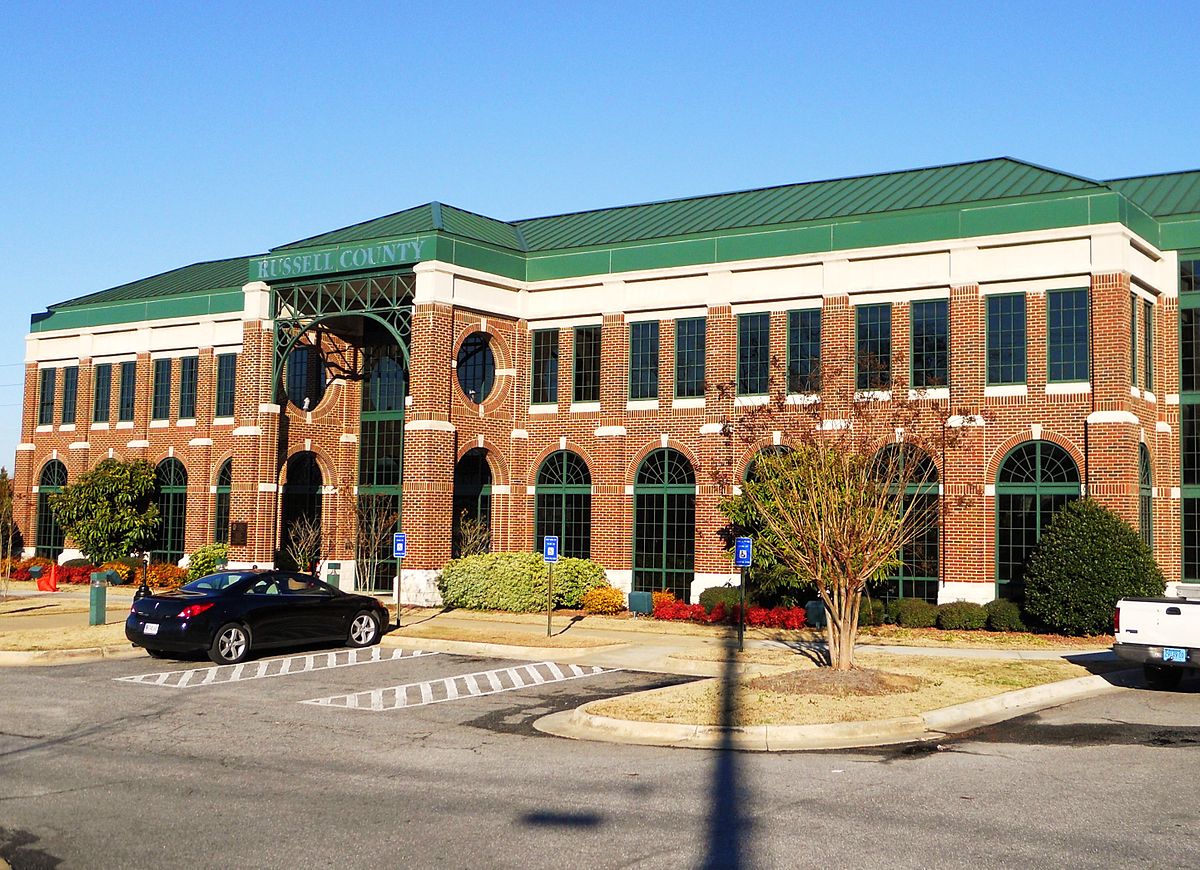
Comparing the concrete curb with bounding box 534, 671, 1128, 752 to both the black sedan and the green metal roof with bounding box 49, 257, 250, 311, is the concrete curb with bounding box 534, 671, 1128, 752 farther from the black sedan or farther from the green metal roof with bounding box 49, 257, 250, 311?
the green metal roof with bounding box 49, 257, 250, 311

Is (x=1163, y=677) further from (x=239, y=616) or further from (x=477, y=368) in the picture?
(x=477, y=368)

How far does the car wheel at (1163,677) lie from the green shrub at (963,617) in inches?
304

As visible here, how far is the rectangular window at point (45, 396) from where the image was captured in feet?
→ 149

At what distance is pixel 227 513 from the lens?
39.5 meters

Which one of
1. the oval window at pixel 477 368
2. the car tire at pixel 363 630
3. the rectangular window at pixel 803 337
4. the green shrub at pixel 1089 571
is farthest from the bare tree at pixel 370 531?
A: the green shrub at pixel 1089 571

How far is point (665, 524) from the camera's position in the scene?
3191 centimetres

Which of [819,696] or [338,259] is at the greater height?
[338,259]

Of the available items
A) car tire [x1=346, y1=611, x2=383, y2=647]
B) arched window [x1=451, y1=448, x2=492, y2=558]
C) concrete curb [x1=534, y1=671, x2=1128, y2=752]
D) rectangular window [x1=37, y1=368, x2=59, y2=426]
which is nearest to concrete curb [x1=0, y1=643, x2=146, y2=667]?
car tire [x1=346, y1=611, x2=383, y2=647]

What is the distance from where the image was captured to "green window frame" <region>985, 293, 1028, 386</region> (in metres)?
27.8

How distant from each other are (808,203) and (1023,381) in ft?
29.5

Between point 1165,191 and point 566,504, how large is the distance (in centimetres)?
1803

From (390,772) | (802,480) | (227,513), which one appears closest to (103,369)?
(227,513)

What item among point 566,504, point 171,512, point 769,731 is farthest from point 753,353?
point 171,512

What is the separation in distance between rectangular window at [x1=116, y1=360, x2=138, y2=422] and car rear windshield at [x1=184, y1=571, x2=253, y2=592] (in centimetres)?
2474
